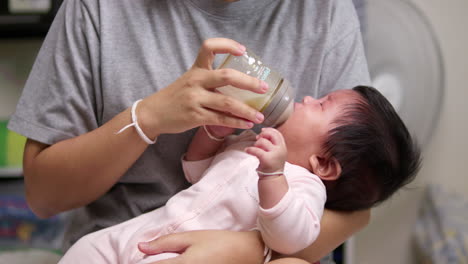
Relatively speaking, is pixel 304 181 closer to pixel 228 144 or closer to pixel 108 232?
pixel 228 144

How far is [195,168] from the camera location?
111cm

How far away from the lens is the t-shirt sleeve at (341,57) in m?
1.19

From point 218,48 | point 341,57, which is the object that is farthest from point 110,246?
point 341,57

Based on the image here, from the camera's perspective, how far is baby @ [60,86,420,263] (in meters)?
0.93

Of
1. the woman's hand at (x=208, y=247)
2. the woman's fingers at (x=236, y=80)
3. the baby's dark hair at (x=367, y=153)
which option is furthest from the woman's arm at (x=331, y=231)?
the woman's fingers at (x=236, y=80)

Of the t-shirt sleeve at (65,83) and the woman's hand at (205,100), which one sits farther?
the t-shirt sleeve at (65,83)

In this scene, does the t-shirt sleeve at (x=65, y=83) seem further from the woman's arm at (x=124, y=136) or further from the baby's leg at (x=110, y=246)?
the baby's leg at (x=110, y=246)

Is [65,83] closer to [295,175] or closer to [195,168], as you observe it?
[195,168]

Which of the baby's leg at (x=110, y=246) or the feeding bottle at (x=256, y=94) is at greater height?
the feeding bottle at (x=256, y=94)

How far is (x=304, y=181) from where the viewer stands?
0.98 metres

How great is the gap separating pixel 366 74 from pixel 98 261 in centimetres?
76

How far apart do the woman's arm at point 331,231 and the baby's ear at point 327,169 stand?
0.09 meters

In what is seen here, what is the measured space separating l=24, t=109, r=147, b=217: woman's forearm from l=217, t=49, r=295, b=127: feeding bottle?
223 mm

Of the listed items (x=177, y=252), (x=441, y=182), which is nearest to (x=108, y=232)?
(x=177, y=252)
